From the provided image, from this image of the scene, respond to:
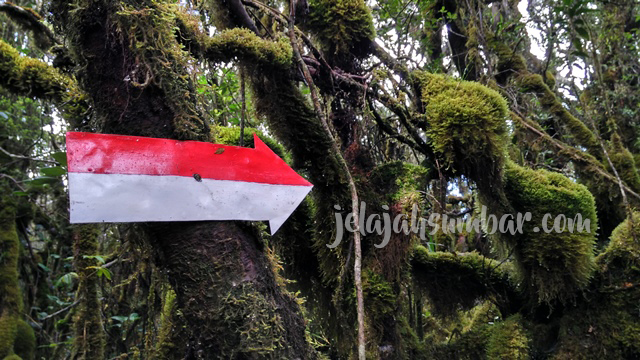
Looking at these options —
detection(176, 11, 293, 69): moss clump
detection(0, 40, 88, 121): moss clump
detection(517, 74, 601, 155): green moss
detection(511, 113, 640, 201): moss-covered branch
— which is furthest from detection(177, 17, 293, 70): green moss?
detection(517, 74, 601, 155): green moss

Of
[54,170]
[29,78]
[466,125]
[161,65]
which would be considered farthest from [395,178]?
[29,78]

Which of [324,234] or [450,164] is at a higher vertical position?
[450,164]

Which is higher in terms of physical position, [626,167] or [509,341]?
[626,167]

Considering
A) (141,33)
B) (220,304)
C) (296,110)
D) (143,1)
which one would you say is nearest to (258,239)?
(220,304)

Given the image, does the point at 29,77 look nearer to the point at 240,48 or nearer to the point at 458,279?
the point at 240,48

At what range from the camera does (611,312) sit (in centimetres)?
317

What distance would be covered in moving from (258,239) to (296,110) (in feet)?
3.66

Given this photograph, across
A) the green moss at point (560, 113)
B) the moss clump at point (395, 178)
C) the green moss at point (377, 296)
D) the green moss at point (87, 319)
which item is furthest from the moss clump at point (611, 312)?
the green moss at point (87, 319)

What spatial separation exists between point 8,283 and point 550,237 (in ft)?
14.5

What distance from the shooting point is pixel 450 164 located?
2623mm

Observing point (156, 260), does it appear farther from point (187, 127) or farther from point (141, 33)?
point (141, 33)

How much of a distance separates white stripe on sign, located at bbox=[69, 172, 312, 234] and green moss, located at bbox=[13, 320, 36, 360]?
393cm

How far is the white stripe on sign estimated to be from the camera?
47.2 inches

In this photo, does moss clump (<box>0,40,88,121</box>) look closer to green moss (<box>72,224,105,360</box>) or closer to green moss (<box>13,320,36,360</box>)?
green moss (<box>72,224,105,360</box>)
